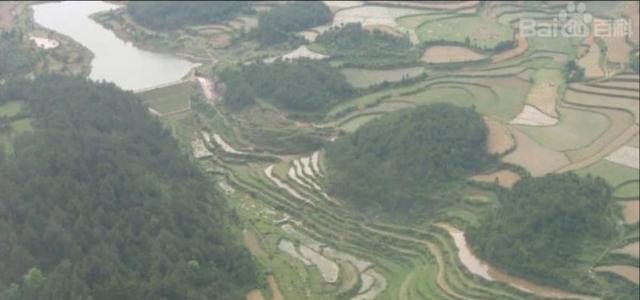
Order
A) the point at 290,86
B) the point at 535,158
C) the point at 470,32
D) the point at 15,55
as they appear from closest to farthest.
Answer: the point at 535,158, the point at 290,86, the point at 15,55, the point at 470,32

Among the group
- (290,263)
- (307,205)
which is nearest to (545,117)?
(307,205)

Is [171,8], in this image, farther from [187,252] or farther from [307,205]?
[187,252]

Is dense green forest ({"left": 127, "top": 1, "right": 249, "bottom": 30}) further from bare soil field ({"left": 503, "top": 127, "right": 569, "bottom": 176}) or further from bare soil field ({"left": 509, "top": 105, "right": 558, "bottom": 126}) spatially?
bare soil field ({"left": 503, "top": 127, "right": 569, "bottom": 176})

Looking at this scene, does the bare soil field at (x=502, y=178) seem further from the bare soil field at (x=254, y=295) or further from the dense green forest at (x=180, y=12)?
the dense green forest at (x=180, y=12)

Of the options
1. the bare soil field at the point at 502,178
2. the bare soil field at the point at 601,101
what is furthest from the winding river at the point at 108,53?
the bare soil field at the point at 601,101

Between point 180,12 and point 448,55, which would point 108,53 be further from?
point 448,55

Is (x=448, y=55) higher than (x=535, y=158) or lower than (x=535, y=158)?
higher

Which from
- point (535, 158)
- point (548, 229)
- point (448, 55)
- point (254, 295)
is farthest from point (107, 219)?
point (448, 55)
